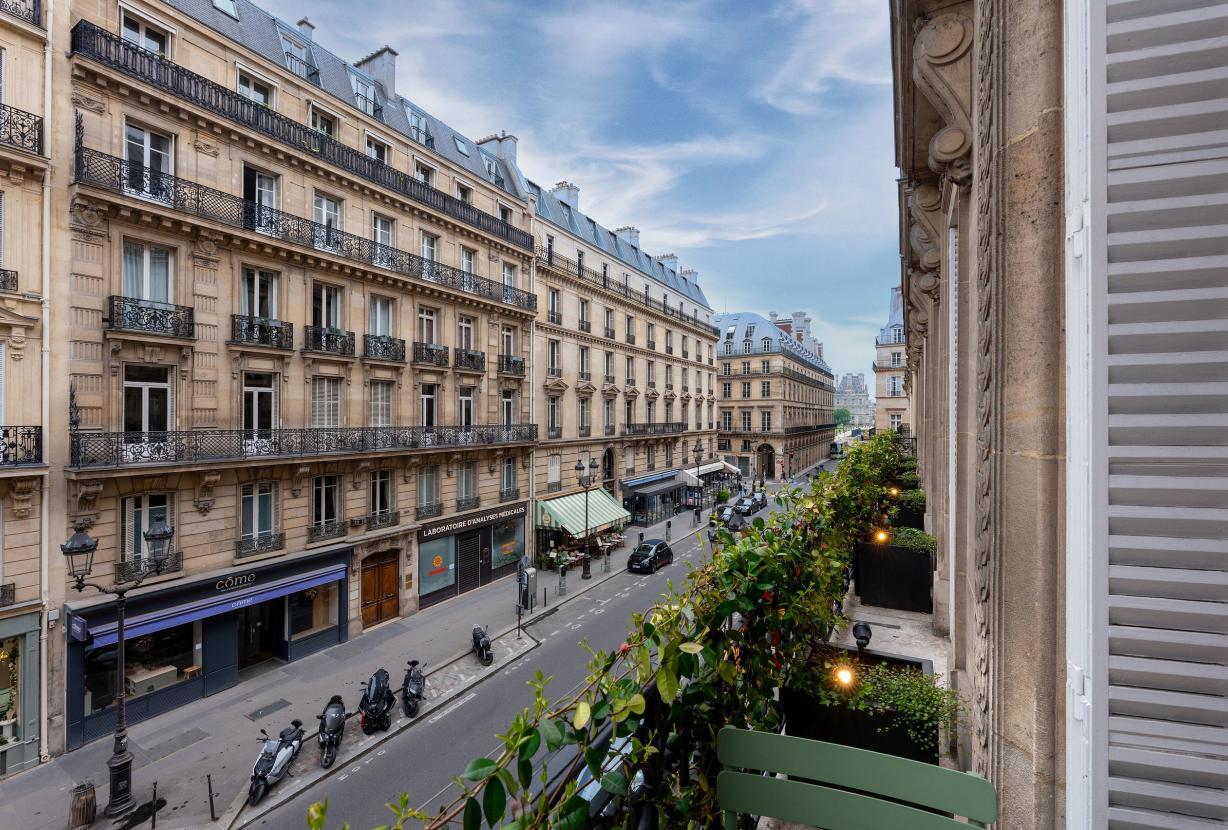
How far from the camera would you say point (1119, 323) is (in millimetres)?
1691

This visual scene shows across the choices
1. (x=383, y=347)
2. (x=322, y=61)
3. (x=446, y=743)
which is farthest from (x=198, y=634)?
(x=322, y=61)

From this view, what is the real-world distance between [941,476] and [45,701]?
16.5m

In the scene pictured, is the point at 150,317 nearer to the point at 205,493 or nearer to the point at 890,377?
the point at 205,493

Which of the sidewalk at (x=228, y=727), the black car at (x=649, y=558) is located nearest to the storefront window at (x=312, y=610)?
the sidewalk at (x=228, y=727)

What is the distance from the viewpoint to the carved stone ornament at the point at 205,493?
13.3 metres

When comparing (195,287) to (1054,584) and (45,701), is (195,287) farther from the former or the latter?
(1054,584)

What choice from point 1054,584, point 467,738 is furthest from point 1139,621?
point 467,738

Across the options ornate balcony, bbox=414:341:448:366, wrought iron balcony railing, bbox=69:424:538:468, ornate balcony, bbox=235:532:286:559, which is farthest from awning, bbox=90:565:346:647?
ornate balcony, bbox=414:341:448:366

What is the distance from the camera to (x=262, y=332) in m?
14.7

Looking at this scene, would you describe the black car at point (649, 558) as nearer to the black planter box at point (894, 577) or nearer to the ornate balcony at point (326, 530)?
the ornate balcony at point (326, 530)

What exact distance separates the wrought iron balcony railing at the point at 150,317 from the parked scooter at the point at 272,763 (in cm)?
894

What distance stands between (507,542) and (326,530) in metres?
8.35

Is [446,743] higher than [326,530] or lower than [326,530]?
lower

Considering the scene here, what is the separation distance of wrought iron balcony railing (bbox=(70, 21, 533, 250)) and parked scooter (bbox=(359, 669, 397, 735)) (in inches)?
A: 554
